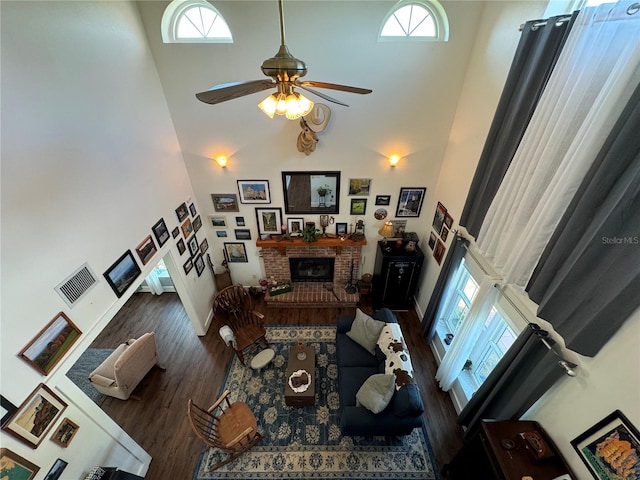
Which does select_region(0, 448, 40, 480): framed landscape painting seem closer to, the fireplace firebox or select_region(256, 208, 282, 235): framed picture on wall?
select_region(256, 208, 282, 235): framed picture on wall

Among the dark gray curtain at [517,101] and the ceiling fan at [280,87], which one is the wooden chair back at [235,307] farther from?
the dark gray curtain at [517,101]

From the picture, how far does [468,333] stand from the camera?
10.1ft

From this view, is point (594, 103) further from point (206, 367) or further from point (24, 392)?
point (206, 367)

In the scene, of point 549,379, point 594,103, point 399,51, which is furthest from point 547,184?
point 399,51

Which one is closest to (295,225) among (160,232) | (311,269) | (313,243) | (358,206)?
(313,243)

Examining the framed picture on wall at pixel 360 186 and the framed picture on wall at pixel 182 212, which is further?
the framed picture on wall at pixel 360 186

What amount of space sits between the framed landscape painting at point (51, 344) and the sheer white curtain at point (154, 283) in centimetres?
328

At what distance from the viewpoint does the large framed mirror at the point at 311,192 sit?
14.0 feet

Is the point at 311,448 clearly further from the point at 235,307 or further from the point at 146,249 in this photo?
the point at 146,249

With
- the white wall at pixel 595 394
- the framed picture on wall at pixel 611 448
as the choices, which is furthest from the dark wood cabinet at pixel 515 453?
the framed picture on wall at pixel 611 448

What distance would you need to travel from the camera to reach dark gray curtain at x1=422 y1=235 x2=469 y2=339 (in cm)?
335

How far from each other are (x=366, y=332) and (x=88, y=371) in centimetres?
451

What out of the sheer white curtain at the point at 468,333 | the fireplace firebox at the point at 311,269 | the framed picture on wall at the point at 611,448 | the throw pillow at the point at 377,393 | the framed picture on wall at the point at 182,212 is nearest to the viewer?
the framed picture on wall at the point at 611,448

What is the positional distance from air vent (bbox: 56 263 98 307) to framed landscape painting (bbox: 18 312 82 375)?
0.47ft
